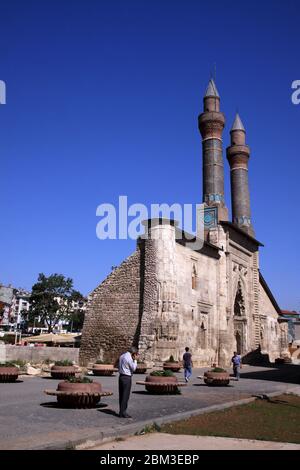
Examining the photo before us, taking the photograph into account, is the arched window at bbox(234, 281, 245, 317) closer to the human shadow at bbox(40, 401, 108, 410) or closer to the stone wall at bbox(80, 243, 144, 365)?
the stone wall at bbox(80, 243, 144, 365)

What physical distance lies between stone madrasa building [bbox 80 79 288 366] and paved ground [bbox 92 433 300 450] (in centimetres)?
1733

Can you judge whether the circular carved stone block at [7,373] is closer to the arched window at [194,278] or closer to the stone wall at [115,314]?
the stone wall at [115,314]

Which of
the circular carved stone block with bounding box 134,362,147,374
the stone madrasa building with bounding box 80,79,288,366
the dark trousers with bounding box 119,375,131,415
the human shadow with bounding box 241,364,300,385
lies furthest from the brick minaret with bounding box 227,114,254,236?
the dark trousers with bounding box 119,375,131,415

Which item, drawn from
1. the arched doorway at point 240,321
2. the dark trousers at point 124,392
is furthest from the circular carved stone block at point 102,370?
the arched doorway at point 240,321

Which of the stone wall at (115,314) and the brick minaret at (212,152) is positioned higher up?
the brick minaret at (212,152)

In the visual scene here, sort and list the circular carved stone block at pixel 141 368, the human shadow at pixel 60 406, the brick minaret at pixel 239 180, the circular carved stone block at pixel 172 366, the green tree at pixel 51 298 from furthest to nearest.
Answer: the green tree at pixel 51 298
the brick minaret at pixel 239 180
the circular carved stone block at pixel 172 366
the circular carved stone block at pixel 141 368
the human shadow at pixel 60 406

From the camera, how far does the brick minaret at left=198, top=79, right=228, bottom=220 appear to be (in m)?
34.8

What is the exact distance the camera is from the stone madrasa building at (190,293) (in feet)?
79.2

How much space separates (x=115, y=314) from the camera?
26.1m

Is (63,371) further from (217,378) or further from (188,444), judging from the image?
(188,444)

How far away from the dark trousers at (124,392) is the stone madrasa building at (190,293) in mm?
15346

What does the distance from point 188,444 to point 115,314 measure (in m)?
20.7
